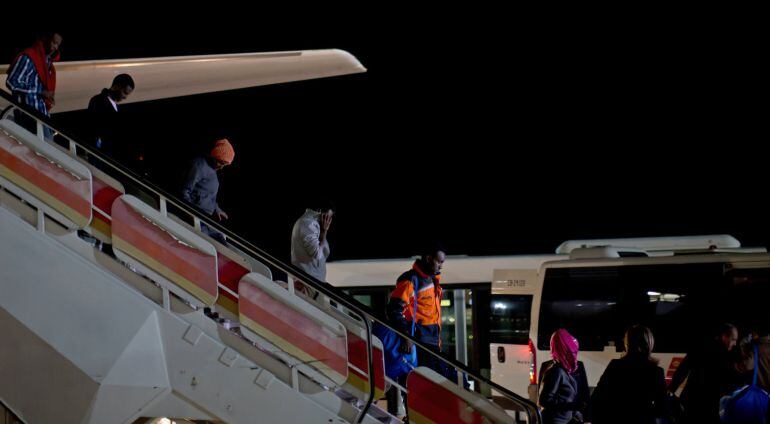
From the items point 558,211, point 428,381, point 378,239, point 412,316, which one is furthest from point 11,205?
point 558,211

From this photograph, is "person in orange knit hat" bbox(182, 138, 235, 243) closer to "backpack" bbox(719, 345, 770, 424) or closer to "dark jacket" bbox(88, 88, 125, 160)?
"dark jacket" bbox(88, 88, 125, 160)

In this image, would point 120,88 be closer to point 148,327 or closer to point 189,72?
point 148,327

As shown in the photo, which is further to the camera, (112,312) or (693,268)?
(693,268)

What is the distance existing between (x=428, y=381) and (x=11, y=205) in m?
2.61

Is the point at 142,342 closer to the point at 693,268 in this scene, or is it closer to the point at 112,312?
the point at 112,312

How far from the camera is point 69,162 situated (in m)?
4.71

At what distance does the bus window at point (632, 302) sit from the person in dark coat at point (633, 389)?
5981 millimetres

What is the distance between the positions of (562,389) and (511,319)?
289 inches

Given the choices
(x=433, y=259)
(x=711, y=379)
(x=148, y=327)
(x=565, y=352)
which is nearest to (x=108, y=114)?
(x=148, y=327)

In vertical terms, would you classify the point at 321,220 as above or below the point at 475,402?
above

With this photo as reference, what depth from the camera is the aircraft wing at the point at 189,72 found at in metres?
13.9

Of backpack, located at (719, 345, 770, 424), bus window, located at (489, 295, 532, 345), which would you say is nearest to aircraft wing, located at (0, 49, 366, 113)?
bus window, located at (489, 295, 532, 345)

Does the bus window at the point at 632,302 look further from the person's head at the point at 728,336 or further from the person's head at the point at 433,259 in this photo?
the person's head at the point at 728,336

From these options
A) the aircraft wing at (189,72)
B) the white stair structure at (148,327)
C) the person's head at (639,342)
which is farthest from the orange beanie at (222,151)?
the aircraft wing at (189,72)
